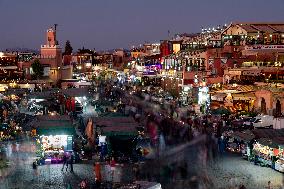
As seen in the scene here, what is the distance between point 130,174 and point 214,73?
85.4 ft

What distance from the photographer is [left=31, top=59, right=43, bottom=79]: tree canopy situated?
5903cm

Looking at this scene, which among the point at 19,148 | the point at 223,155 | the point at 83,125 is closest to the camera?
the point at 223,155

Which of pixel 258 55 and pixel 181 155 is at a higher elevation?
pixel 258 55

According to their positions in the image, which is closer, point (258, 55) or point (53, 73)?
point (258, 55)

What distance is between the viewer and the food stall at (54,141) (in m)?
18.9

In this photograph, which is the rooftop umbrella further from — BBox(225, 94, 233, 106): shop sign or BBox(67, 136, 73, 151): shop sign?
BBox(67, 136, 73, 151): shop sign

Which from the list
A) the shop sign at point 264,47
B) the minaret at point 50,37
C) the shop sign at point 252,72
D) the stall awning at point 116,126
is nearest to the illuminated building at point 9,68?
the minaret at point 50,37

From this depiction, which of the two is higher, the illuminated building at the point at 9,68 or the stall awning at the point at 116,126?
the illuminated building at the point at 9,68

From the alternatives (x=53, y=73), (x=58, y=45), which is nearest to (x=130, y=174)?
(x=53, y=73)

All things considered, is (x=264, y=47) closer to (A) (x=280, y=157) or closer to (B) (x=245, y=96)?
(B) (x=245, y=96)

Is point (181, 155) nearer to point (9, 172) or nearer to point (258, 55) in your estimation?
point (9, 172)

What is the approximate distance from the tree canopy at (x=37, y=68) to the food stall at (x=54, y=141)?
40.2m

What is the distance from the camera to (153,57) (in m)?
70.2

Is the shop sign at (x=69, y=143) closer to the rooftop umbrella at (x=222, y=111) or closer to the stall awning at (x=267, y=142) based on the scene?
the stall awning at (x=267, y=142)
